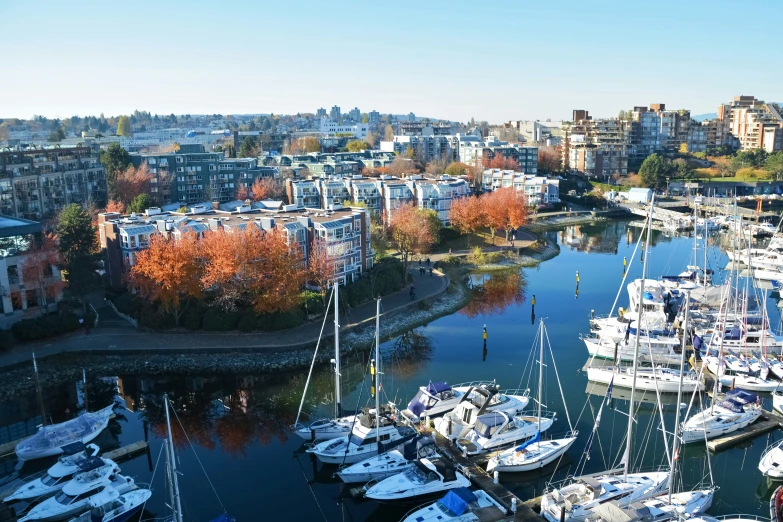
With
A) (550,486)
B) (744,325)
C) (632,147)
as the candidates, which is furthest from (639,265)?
(632,147)

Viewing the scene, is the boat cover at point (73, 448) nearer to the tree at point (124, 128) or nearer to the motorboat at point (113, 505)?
the motorboat at point (113, 505)

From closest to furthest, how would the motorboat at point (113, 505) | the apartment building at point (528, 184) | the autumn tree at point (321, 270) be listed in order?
the motorboat at point (113, 505), the autumn tree at point (321, 270), the apartment building at point (528, 184)

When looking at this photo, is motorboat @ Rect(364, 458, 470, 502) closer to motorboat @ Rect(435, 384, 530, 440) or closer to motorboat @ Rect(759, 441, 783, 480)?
motorboat @ Rect(435, 384, 530, 440)

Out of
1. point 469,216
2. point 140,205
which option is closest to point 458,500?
point 469,216

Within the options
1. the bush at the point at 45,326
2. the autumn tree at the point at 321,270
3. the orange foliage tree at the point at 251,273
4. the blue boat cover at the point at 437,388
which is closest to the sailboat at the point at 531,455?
the blue boat cover at the point at 437,388

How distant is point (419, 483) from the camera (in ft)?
54.9

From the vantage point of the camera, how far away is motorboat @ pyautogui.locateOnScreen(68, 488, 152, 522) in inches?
622

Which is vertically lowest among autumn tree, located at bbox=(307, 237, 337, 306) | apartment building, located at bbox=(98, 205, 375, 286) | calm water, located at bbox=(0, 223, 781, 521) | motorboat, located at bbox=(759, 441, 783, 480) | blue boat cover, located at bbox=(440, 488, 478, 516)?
calm water, located at bbox=(0, 223, 781, 521)

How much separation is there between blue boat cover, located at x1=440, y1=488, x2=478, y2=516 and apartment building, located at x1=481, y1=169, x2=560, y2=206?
5055 centimetres

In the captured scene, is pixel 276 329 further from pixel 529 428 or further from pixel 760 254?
pixel 760 254

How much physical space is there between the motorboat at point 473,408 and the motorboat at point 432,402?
62cm

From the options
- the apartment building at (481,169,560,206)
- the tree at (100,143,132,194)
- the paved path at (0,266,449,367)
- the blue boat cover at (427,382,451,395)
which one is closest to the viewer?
the blue boat cover at (427,382,451,395)

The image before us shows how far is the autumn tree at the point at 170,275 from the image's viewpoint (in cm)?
2770

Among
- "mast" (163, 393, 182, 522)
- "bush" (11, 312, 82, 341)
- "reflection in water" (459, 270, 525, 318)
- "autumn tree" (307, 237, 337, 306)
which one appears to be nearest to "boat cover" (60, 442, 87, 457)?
"mast" (163, 393, 182, 522)
